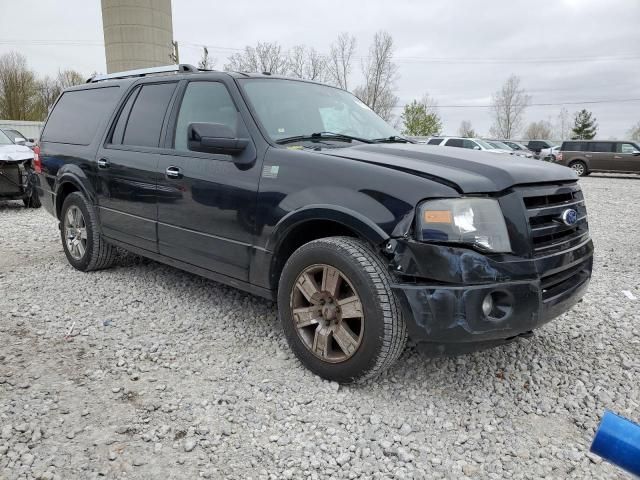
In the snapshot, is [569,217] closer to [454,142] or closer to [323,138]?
[323,138]

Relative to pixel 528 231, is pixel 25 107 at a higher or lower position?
higher

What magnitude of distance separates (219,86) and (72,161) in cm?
219

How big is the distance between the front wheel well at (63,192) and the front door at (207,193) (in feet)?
6.01

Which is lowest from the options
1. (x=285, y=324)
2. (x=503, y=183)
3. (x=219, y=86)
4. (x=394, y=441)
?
(x=394, y=441)

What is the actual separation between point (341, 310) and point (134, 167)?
2.34 metres

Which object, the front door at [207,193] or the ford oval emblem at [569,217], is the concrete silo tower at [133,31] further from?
the ford oval emblem at [569,217]

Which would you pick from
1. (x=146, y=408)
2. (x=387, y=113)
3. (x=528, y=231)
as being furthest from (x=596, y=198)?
(x=387, y=113)

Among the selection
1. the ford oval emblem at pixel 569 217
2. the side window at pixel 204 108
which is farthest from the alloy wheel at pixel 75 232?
the ford oval emblem at pixel 569 217

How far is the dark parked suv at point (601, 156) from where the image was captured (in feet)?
69.3

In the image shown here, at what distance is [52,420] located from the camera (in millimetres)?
2525

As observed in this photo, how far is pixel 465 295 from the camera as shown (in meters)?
2.39

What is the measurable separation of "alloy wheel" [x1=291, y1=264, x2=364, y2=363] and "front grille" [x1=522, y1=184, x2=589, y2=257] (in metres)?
1.00

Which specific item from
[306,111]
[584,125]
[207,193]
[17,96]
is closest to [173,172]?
[207,193]

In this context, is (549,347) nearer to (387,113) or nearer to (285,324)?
(285,324)
